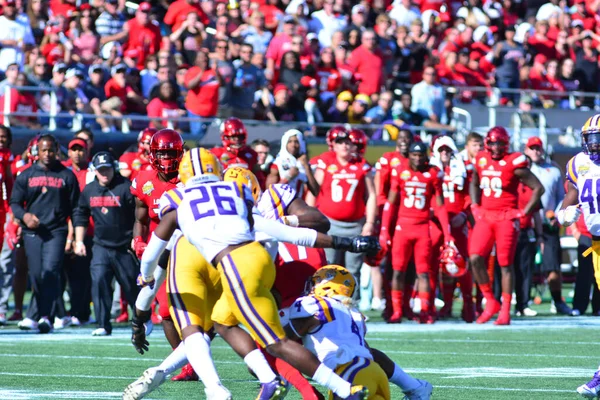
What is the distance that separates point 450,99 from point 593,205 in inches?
454

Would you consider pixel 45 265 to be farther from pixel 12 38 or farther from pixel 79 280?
pixel 12 38

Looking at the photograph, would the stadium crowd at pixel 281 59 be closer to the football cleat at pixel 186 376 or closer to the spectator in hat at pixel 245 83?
the spectator in hat at pixel 245 83

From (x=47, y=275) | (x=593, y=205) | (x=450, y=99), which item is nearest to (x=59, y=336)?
(x=47, y=275)

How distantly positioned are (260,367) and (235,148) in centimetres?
536

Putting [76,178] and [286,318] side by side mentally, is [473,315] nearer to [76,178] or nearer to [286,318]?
[76,178]

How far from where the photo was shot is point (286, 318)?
21.2 ft

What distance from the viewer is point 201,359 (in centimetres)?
614

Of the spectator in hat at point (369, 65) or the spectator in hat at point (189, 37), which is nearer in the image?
the spectator in hat at point (189, 37)

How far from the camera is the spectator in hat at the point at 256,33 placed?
1788 cm

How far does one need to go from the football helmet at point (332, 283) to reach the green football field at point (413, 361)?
3.20ft

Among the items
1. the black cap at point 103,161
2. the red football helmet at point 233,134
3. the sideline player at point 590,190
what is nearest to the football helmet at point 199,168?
the sideline player at point 590,190

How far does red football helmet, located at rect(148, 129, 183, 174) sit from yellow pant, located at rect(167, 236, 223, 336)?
1.18 meters

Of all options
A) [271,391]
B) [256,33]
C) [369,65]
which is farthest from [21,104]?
[271,391]

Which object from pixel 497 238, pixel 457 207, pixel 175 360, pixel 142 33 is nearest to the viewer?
pixel 175 360
